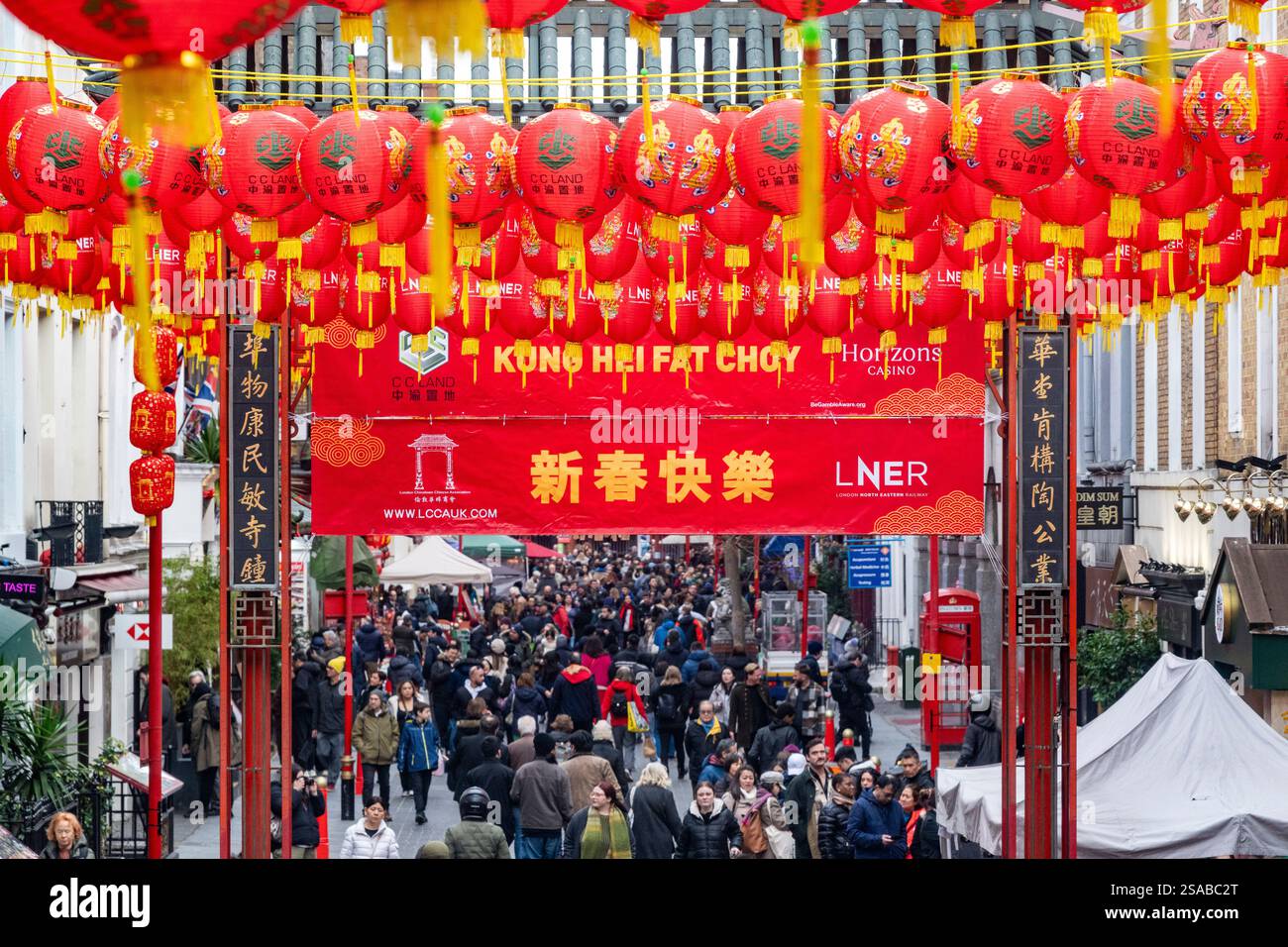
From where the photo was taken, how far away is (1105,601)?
27.2 metres

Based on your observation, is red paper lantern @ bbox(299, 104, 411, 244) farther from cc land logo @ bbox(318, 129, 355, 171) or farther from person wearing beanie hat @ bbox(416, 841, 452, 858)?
person wearing beanie hat @ bbox(416, 841, 452, 858)

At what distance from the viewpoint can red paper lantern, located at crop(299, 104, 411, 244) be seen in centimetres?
913

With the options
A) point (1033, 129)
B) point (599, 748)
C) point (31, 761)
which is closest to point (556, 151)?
point (1033, 129)

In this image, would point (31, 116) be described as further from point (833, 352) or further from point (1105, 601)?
point (1105, 601)

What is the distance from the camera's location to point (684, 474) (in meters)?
13.8

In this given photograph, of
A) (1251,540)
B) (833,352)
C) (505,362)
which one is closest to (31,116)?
(505,362)

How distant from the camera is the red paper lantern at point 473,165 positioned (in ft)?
30.8

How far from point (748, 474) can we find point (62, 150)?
A: 6163 millimetres

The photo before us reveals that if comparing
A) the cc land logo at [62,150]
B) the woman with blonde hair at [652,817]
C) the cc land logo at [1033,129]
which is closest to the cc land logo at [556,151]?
the cc land logo at [1033,129]

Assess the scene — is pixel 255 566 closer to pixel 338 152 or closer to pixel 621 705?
pixel 338 152

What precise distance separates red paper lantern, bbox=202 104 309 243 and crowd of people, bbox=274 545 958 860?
451cm

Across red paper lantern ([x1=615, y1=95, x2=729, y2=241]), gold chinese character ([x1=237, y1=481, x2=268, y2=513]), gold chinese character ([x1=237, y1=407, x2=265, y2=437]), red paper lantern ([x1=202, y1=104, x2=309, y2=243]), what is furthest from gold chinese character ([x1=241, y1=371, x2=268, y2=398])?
red paper lantern ([x1=615, y1=95, x2=729, y2=241])

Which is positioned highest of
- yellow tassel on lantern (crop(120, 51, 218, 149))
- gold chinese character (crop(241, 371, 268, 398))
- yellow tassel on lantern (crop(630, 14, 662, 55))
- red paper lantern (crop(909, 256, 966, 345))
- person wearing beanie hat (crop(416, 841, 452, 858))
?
yellow tassel on lantern (crop(630, 14, 662, 55))
